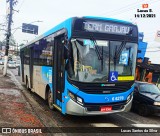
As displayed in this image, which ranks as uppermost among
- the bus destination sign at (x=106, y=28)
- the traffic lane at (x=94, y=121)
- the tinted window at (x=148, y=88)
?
the bus destination sign at (x=106, y=28)

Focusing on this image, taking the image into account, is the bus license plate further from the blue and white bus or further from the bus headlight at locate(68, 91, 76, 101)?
the bus headlight at locate(68, 91, 76, 101)

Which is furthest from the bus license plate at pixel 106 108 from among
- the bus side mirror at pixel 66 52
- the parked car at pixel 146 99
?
the parked car at pixel 146 99

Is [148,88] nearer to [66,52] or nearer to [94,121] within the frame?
Answer: [94,121]

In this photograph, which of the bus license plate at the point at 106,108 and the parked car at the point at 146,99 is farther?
the parked car at the point at 146,99

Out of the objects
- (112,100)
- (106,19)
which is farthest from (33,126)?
(106,19)

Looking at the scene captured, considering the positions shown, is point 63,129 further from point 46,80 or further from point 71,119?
point 46,80

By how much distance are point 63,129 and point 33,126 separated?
0.90 metres

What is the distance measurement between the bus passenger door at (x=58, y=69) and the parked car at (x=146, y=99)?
392cm

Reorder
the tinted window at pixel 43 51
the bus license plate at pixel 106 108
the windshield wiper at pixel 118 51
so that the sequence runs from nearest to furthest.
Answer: the bus license plate at pixel 106 108, the windshield wiper at pixel 118 51, the tinted window at pixel 43 51

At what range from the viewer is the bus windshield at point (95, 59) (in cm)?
804

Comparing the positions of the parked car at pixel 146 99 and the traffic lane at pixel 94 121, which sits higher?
the parked car at pixel 146 99

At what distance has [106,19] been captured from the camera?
8656 mm

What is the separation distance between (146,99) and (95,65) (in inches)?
160

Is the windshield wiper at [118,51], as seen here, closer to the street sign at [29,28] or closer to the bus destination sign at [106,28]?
the bus destination sign at [106,28]
